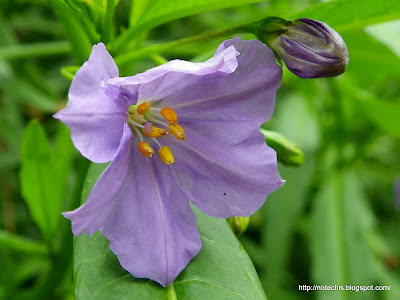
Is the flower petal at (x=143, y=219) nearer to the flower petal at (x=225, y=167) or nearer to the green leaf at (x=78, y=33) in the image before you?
the flower petal at (x=225, y=167)

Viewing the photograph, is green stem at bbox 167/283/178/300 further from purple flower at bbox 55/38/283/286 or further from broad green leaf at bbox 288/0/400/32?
broad green leaf at bbox 288/0/400/32

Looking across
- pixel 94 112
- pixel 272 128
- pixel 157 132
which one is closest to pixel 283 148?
pixel 157 132

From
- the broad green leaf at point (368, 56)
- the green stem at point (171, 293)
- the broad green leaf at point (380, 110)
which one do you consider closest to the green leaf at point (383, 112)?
the broad green leaf at point (380, 110)

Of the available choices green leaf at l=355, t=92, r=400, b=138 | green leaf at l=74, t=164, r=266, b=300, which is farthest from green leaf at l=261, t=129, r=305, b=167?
green leaf at l=355, t=92, r=400, b=138

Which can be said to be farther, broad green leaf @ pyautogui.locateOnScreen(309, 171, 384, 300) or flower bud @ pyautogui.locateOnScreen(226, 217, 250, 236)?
broad green leaf @ pyautogui.locateOnScreen(309, 171, 384, 300)

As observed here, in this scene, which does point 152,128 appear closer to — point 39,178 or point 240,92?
point 240,92
